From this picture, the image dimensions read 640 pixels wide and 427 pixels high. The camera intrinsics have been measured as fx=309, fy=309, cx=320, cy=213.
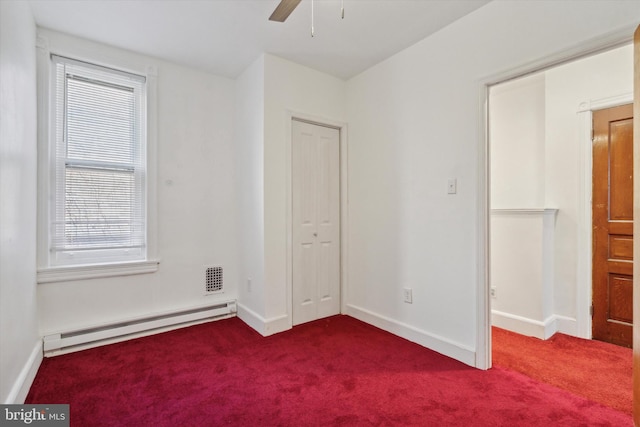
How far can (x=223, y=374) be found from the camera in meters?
2.14

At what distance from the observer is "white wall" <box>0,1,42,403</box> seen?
158cm

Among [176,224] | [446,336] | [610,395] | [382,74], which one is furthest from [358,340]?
[382,74]

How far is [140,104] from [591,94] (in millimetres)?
4112

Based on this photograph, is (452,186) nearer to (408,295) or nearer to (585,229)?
(408,295)

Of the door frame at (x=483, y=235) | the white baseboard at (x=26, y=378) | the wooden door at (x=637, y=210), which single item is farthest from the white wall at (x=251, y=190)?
the wooden door at (x=637, y=210)

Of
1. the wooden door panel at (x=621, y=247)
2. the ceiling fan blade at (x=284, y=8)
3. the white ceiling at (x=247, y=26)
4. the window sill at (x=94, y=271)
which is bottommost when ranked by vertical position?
the window sill at (x=94, y=271)

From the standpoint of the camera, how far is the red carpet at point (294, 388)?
5.51 feet

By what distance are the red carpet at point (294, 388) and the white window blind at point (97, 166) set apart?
890mm

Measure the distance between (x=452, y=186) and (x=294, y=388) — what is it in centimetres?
183

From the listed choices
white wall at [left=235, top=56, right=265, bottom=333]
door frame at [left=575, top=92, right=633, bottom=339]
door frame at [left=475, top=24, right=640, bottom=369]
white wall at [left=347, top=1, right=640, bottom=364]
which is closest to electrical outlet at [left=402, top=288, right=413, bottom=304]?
white wall at [left=347, top=1, right=640, bottom=364]

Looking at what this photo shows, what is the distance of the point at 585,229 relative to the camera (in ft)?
9.23

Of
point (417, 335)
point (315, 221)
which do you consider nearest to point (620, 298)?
point (417, 335)

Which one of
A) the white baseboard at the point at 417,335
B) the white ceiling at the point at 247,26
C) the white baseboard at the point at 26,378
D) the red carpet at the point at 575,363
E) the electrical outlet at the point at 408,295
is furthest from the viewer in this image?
the electrical outlet at the point at 408,295

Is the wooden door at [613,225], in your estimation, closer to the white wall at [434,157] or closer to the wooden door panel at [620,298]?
the wooden door panel at [620,298]
